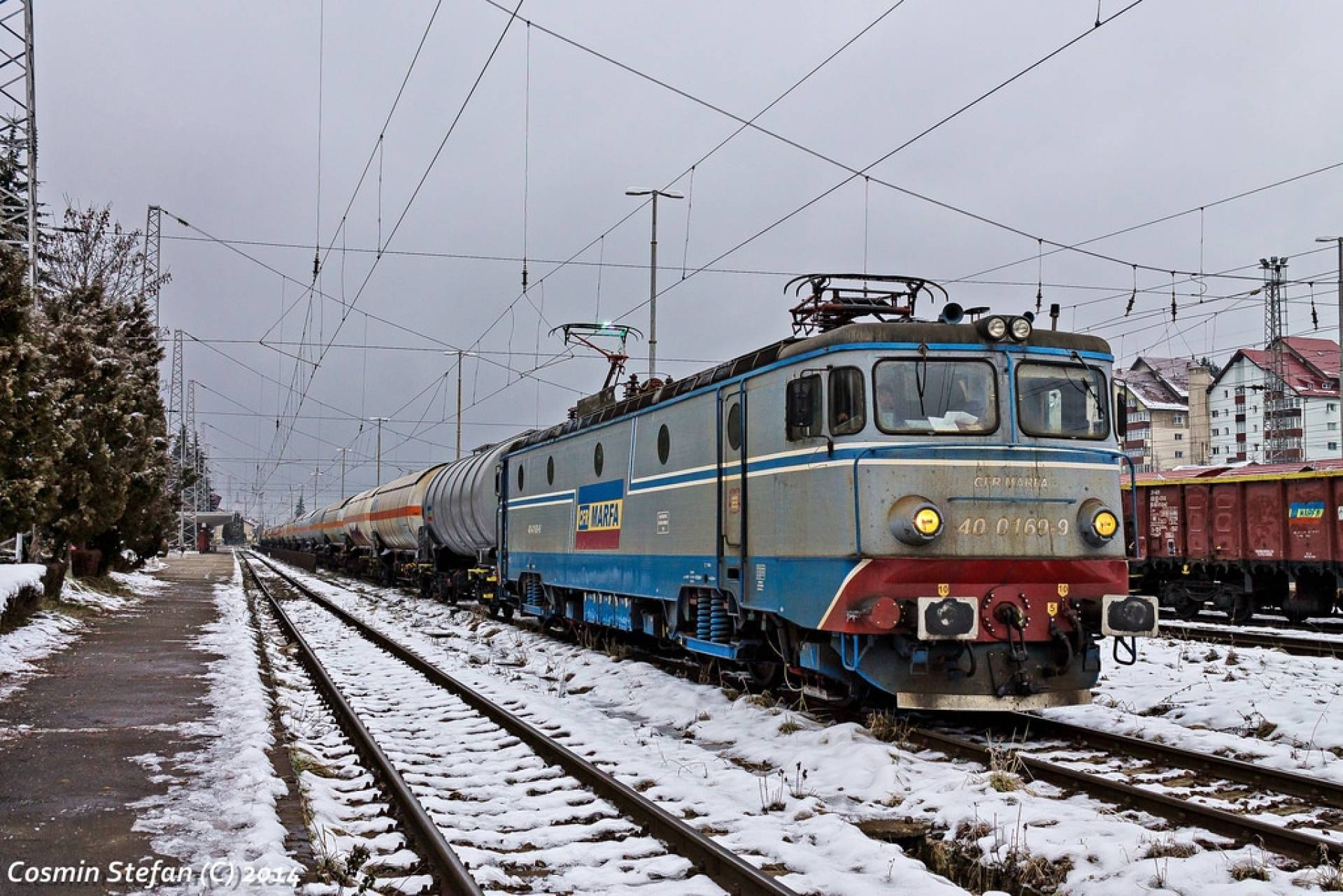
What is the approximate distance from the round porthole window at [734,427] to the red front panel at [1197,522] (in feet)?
49.7

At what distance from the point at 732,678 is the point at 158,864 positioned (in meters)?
7.43

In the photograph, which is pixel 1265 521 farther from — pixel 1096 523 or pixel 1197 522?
pixel 1096 523

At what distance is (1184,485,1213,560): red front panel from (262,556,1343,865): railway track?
14.4 metres

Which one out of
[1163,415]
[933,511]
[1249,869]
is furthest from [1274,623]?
[1163,415]

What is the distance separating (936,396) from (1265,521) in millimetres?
14948

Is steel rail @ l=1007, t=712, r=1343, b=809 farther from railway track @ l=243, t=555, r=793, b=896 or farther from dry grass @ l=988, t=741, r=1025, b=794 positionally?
railway track @ l=243, t=555, r=793, b=896

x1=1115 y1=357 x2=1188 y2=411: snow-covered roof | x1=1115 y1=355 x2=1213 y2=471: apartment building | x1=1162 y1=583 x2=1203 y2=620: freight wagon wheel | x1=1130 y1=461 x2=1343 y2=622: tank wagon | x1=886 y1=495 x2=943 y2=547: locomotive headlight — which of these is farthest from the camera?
x1=1115 y1=357 x2=1188 y2=411: snow-covered roof

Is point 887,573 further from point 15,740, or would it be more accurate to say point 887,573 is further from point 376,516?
point 376,516

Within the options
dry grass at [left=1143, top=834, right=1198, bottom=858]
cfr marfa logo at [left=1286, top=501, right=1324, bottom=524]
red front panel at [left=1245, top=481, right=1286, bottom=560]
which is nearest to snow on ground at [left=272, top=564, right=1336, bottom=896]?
dry grass at [left=1143, top=834, right=1198, bottom=858]

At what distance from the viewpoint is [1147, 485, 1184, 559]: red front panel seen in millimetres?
23516

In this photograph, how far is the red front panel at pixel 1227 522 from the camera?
21922 mm

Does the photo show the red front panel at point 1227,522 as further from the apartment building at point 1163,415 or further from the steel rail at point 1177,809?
the apartment building at point 1163,415

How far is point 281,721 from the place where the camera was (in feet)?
34.1

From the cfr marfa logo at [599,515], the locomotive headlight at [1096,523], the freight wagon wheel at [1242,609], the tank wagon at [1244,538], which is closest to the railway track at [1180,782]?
the locomotive headlight at [1096,523]
